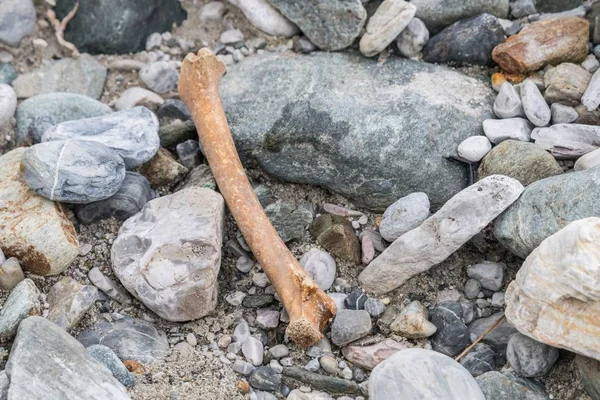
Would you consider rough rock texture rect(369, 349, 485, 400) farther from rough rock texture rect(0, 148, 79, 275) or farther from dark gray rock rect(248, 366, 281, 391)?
rough rock texture rect(0, 148, 79, 275)

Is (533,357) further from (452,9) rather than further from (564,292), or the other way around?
(452,9)

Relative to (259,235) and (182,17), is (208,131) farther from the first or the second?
(182,17)

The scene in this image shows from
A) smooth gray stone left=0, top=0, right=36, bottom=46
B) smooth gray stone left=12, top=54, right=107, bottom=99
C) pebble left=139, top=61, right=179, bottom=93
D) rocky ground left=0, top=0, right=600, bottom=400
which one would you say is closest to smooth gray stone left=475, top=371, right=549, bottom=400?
rocky ground left=0, top=0, right=600, bottom=400

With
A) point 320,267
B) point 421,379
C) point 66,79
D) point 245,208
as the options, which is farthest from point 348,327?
point 66,79

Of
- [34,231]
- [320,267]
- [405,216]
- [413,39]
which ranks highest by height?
[413,39]

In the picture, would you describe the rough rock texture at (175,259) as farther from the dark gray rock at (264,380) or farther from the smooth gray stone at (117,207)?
the dark gray rock at (264,380)
